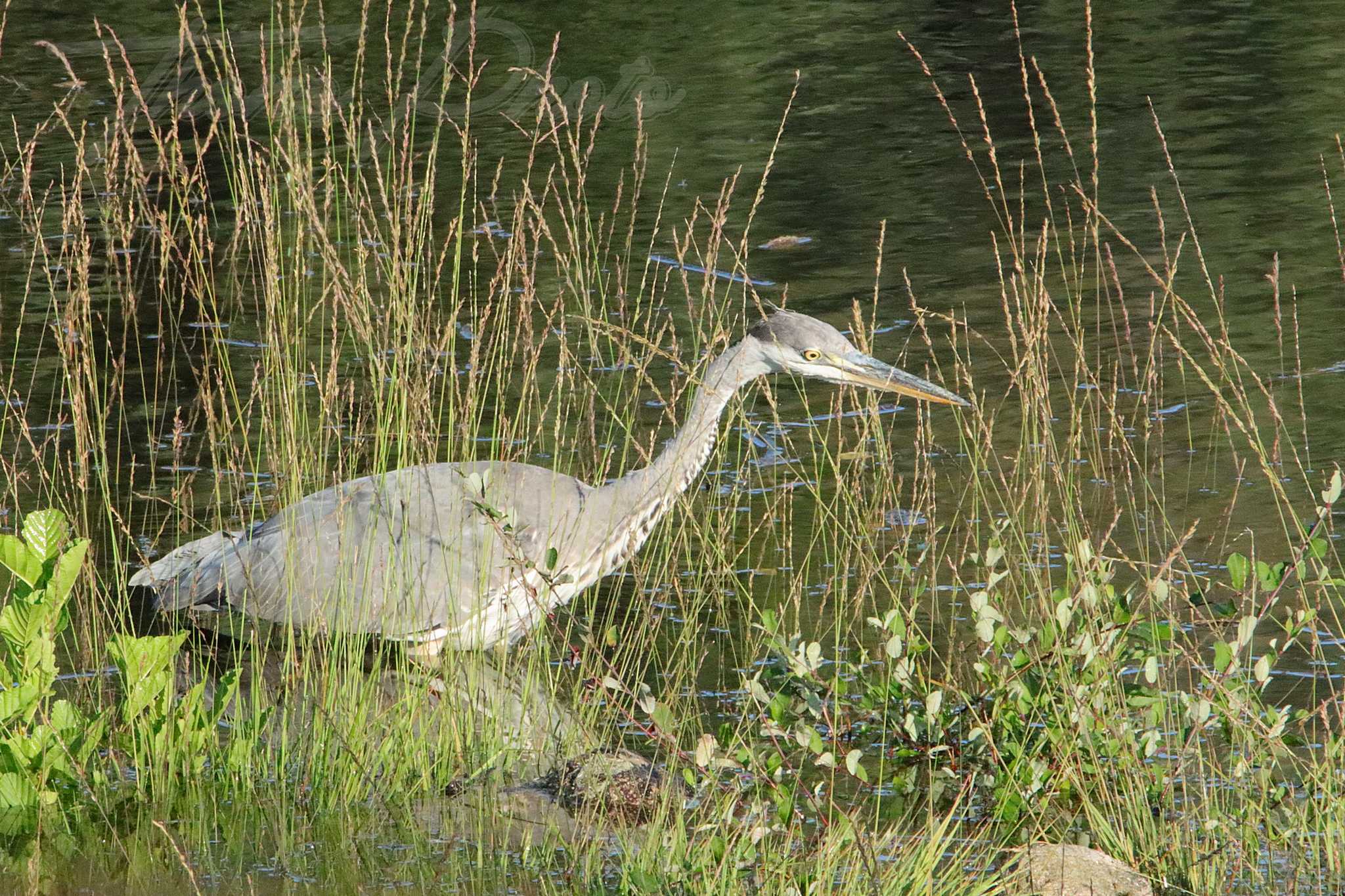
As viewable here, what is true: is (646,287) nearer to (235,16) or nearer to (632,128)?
(632,128)

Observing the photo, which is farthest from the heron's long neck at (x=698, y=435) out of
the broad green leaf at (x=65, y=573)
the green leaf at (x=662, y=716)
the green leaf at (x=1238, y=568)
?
the green leaf at (x=1238, y=568)

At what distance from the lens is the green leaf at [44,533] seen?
13.5 ft

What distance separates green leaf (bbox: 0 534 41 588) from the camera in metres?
4.06

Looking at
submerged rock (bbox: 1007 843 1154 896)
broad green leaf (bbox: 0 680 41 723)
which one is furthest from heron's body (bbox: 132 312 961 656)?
submerged rock (bbox: 1007 843 1154 896)

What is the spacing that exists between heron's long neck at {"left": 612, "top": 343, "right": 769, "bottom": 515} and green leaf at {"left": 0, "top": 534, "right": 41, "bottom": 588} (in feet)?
5.55

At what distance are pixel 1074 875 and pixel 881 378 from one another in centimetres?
206

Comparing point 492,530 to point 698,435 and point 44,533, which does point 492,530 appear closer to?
point 698,435

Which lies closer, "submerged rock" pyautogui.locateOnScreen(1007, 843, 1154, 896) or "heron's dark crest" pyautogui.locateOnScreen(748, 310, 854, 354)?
"submerged rock" pyautogui.locateOnScreen(1007, 843, 1154, 896)

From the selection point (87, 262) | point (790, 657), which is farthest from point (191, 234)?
point (790, 657)

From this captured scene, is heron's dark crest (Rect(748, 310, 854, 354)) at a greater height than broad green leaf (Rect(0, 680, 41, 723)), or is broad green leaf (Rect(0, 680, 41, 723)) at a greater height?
heron's dark crest (Rect(748, 310, 854, 354))

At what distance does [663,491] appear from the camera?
537 cm

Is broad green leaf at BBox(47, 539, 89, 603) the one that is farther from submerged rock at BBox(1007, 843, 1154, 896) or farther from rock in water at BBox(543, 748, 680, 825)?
submerged rock at BBox(1007, 843, 1154, 896)

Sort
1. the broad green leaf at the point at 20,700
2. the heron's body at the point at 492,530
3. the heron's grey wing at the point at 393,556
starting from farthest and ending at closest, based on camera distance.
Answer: the heron's body at the point at 492,530
the heron's grey wing at the point at 393,556
the broad green leaf at the point at 20,700

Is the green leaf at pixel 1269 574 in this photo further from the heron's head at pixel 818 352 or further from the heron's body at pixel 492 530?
the heron's head at pixel 818 352
